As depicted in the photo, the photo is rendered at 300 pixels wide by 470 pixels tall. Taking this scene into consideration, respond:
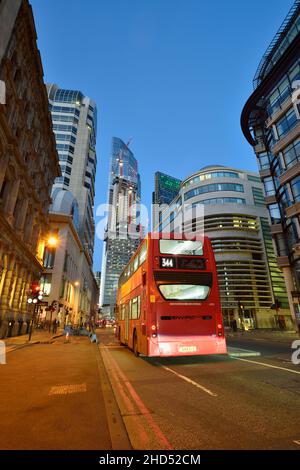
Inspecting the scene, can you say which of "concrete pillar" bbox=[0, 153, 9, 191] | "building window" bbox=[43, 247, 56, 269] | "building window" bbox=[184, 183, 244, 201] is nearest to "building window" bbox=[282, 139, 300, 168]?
"building window" bbox=[184, 183, 244, 201]

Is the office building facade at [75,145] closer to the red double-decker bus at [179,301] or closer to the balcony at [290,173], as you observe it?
the balcony at [290,173]

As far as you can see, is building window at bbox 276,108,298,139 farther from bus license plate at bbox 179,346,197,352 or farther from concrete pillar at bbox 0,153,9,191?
bus license plate at bbox 179,346,197,352

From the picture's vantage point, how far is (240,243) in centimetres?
5712

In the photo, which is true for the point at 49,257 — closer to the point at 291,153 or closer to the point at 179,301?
the point at 291,153

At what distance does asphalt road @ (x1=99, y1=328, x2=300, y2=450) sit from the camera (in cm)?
345

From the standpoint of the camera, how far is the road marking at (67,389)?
5985mm

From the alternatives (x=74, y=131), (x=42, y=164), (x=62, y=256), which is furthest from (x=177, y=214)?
(x=42, y=164)

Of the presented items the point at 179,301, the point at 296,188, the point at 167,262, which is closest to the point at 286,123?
the point at 296,188

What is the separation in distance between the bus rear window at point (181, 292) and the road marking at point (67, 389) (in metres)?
4.08

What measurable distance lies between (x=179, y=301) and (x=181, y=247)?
210 centimetres

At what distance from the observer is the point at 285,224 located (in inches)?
1481

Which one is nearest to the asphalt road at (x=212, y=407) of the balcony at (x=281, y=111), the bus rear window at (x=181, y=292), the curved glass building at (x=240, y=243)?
the bus rear window at (x=181, y=292)

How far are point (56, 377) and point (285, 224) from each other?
1496 inches

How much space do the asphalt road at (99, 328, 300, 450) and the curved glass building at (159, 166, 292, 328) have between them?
4503 centimetres
